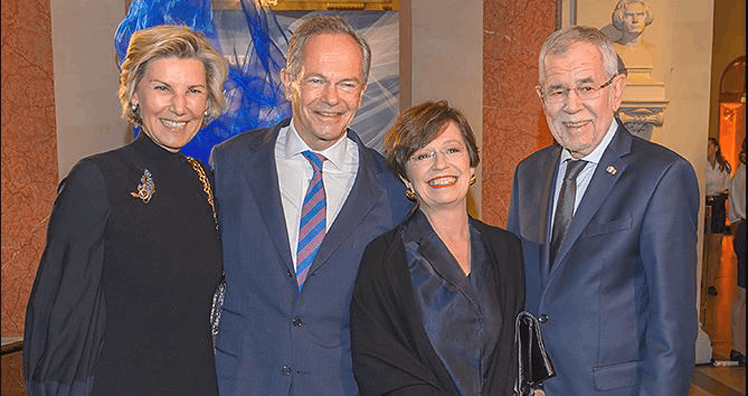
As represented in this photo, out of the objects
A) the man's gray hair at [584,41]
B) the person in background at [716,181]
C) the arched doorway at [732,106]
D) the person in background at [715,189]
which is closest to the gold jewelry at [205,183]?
the man's gray hair at [584,41]

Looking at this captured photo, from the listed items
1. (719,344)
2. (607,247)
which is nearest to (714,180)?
(719,344)

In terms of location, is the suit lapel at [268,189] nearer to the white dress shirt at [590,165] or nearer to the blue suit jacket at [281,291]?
the blue suit jacket at [281,291]

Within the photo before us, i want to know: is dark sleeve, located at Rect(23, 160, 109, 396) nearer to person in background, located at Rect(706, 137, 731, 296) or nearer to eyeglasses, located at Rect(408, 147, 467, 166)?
eyeglasses, located at Rect(408, 147, 467, 166)

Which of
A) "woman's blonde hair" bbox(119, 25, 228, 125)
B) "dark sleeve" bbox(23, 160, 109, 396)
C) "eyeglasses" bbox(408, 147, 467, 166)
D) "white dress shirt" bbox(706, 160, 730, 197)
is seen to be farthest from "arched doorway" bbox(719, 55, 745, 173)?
"dark sleeve" bbox(23, 160, 109, 396)

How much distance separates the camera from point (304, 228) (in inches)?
99.6

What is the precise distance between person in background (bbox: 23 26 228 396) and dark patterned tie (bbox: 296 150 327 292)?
10.0 inches

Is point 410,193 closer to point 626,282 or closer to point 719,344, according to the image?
point 626,282

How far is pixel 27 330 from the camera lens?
2113 mm

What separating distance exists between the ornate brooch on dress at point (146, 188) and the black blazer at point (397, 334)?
65 cm

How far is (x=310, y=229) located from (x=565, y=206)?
788 millimetres

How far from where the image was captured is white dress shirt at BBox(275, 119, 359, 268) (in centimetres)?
257

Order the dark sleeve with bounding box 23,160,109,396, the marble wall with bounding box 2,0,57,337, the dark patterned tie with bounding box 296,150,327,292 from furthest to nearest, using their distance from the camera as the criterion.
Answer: the marble wall with bounding box 2,0,57,337
the dark patterned tie with bounding box 296,150,327,292
the dark sleeve with bounding box 23,160,109,396

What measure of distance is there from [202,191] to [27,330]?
0.64m

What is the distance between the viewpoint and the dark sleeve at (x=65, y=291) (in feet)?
6.83
